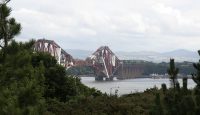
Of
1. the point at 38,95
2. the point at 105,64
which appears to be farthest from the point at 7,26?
the point at 105,64

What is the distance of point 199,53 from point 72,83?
89.0 feet

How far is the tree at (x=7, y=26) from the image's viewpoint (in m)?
14.2

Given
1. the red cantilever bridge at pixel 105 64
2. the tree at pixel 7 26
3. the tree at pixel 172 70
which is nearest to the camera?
the tree at pixel 172 70

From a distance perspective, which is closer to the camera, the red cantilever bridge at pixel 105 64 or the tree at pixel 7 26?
the tree at pixel 7 26

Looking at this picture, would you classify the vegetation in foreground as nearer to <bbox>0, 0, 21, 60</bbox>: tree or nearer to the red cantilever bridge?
<bbox>0, 0, 21, 60</bbox>: tree

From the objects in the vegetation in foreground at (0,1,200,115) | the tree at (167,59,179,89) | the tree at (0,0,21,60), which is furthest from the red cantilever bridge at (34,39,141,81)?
the tree at (167,59,179,89)

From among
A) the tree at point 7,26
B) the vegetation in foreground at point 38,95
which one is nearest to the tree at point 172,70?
the vegetation in foreground at point 38,95

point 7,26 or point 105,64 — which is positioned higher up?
point 105,64

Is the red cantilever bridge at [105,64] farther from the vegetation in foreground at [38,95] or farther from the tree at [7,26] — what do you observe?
the tree at [7,26]

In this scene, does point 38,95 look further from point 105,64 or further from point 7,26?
A: point 105,64

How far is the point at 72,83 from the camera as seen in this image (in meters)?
34.2

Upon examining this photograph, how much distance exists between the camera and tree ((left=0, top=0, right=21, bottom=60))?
46.5ft

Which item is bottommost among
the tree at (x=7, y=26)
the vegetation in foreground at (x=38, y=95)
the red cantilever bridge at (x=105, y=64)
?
the vegetation in foreground at (x=38, y=95)

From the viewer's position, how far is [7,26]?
47.1 ft
